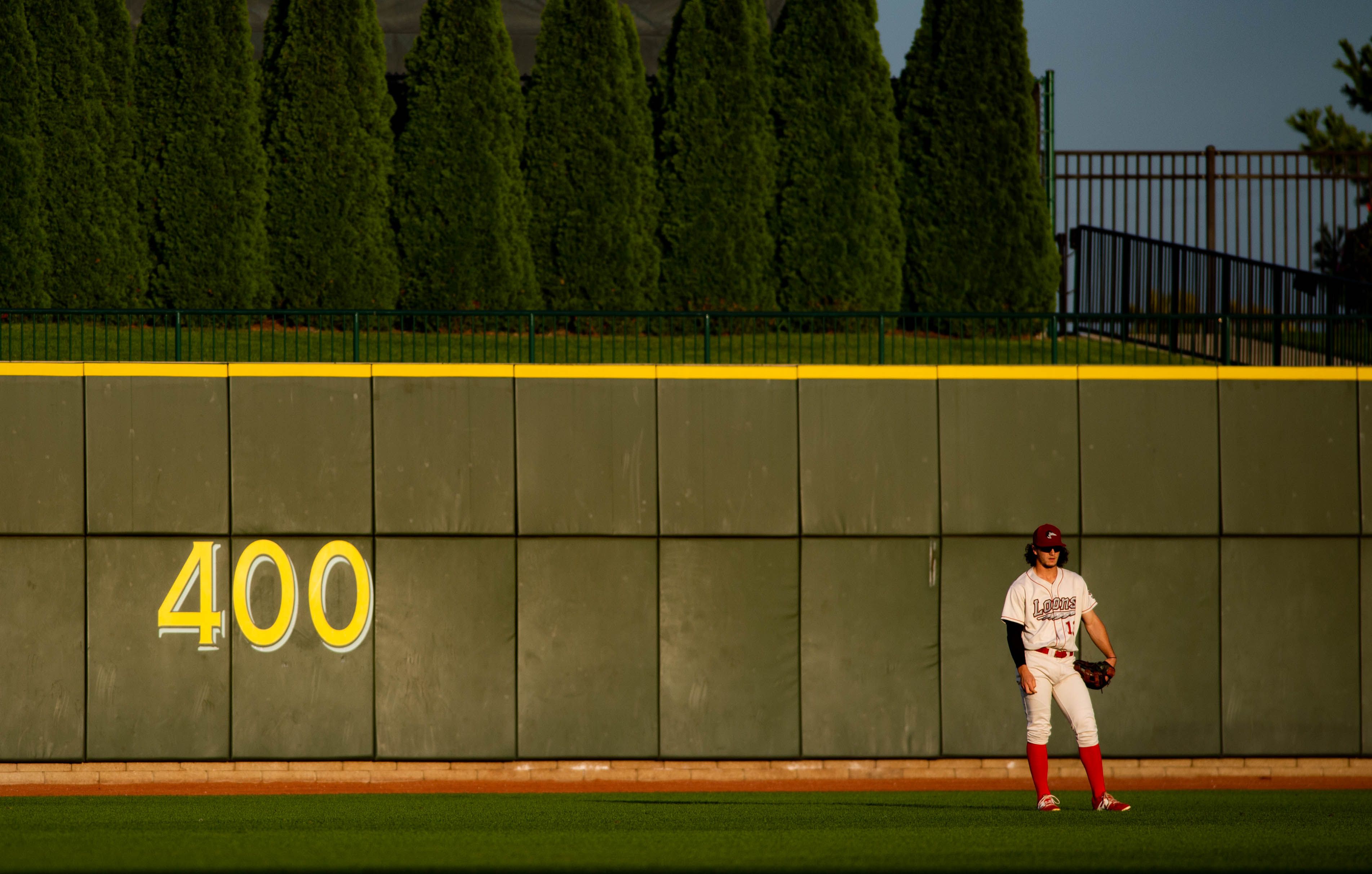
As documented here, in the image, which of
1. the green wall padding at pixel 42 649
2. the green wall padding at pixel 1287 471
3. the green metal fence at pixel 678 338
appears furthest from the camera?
the green metal fence at pixel 678 338

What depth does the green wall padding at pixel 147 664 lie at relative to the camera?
414 inches

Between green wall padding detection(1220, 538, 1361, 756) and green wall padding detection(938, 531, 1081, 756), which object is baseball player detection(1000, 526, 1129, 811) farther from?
green wall padding detection(1220, 538, 1361, 756)

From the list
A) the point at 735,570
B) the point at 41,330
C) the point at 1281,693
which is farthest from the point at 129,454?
the point at 1281,693

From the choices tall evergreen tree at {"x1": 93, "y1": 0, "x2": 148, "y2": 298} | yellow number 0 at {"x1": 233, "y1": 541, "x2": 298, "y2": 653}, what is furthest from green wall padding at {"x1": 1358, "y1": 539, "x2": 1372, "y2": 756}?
tall evergreen tree at {"x1": 93, "y1": 0, "x2": 148, "y2": 298}

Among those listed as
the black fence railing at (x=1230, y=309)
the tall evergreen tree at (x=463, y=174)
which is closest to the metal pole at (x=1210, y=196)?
the black fence railing at (x=1230, y=309)

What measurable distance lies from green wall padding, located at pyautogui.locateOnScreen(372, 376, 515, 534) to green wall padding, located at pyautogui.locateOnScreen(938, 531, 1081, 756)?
392cm

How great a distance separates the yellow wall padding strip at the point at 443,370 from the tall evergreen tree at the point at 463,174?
5.32 m

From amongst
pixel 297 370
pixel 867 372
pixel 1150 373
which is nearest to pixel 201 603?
pixel 297 370

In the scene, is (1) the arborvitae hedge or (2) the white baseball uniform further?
(1) the arborvitae hedge

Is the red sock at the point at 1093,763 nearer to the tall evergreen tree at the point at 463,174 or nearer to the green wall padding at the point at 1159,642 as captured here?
the green wall padding at the point at 1159,642

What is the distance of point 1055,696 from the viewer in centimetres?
779

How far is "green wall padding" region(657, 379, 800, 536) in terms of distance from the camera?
10836 millimetres

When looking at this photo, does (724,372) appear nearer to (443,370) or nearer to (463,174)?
(443,370)

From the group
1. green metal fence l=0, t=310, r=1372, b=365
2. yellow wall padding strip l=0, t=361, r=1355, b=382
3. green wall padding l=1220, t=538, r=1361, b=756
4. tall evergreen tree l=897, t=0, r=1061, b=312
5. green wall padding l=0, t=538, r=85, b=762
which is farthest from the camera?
tall evergreen tree l=897, t=0, r=1061, b=312
